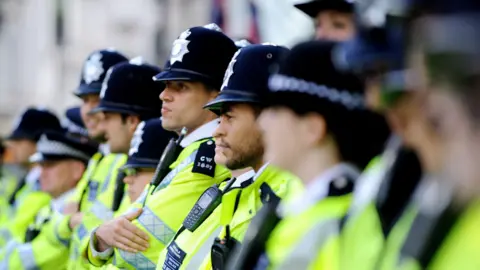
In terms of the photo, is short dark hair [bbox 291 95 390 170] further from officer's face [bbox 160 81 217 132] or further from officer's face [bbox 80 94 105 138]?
officer's face [bbox 80 94 105 138]

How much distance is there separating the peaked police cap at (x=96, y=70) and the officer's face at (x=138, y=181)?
1.47 metres

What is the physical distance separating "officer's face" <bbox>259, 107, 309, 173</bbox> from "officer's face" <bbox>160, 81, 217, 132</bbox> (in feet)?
7.36

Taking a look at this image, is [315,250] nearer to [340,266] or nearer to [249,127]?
[340,266]

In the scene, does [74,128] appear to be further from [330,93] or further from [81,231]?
[330,93]

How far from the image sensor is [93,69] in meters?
7.88

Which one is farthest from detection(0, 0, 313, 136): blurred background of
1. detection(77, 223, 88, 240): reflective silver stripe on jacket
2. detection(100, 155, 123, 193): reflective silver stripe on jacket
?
detection(77, 223, 88, 240): reflective silver stripe on jacket

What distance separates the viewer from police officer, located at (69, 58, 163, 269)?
6824mm

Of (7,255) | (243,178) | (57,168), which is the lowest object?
(7,255)

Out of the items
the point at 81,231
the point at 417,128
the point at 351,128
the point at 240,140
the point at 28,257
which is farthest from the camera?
the point at 28,257

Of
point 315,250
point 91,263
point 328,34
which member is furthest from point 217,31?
point 315,250

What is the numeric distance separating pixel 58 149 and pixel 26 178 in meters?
2.17

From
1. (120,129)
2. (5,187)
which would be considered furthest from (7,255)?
(5,187)

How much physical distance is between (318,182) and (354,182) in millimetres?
92

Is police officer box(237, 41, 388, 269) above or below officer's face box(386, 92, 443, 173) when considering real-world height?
below
